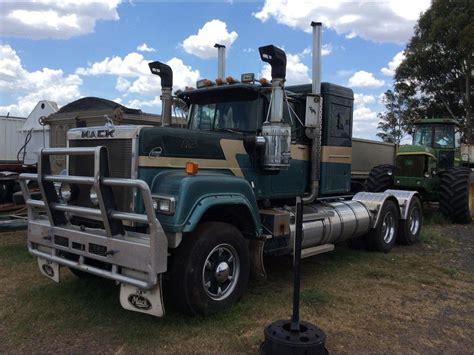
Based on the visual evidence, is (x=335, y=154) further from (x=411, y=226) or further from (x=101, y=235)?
(x=101, y=235)

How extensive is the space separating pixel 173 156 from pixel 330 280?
9.74 ft

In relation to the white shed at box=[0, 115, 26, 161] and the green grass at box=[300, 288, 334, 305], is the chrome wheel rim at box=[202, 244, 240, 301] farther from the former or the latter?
the white shed at box=[0, 115, 26, 161]

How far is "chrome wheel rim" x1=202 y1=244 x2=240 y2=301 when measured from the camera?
4.82 m

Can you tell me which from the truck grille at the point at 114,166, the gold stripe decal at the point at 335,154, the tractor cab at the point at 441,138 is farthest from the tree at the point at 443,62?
the truck grille at the point at 114,166

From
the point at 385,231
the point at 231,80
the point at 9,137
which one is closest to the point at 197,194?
the point at 231,80

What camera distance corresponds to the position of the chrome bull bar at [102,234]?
13.5 feet

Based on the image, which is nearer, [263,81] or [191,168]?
[191,168]

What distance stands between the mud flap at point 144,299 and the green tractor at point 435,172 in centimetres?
979

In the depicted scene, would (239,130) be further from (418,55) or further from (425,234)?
(418,55)

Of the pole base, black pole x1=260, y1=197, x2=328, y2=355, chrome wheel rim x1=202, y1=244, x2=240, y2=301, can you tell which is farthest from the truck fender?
the pole base

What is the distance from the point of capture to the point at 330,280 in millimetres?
6488

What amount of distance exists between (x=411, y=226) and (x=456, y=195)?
10.7 ft

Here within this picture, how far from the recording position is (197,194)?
456cm

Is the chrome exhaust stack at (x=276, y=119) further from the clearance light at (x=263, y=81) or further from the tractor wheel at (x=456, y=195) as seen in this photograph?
the tractor wheel at (x=456, y=195)
